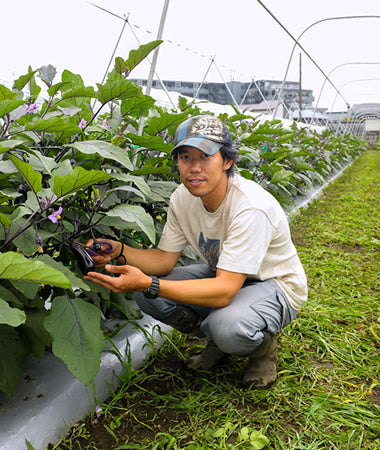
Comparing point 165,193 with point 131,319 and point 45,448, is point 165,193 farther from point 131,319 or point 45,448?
point 45,448

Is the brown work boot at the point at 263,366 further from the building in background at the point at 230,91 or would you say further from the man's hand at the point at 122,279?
the building in background at the point at 230,91

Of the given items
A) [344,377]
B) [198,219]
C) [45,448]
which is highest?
[198,219]

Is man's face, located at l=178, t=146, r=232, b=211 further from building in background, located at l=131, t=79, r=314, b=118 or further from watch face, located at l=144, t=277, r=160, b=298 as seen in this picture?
building in background, located at l=131, t=79, r=314, b=118

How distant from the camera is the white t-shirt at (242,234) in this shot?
1.52 meters

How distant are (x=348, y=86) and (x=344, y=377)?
20661mm

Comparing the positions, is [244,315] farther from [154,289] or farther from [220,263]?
[154,289]

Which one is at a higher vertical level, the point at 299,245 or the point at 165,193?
the point at 165,193

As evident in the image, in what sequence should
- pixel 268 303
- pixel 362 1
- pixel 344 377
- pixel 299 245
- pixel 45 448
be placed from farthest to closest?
pixel 362 1 < pixel 299 245 < pixel 344 377 < pixel 268 303 < pixel 45 448

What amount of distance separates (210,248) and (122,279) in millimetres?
483

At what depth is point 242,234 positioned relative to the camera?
152 cm

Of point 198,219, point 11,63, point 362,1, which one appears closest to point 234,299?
point 198,219

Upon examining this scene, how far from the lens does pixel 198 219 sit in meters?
1.74

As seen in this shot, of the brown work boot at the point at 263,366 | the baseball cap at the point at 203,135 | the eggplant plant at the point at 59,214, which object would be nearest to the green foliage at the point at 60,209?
the eggplant plant at the point at 59,214

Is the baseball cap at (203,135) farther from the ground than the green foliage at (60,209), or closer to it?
farther from the ground
